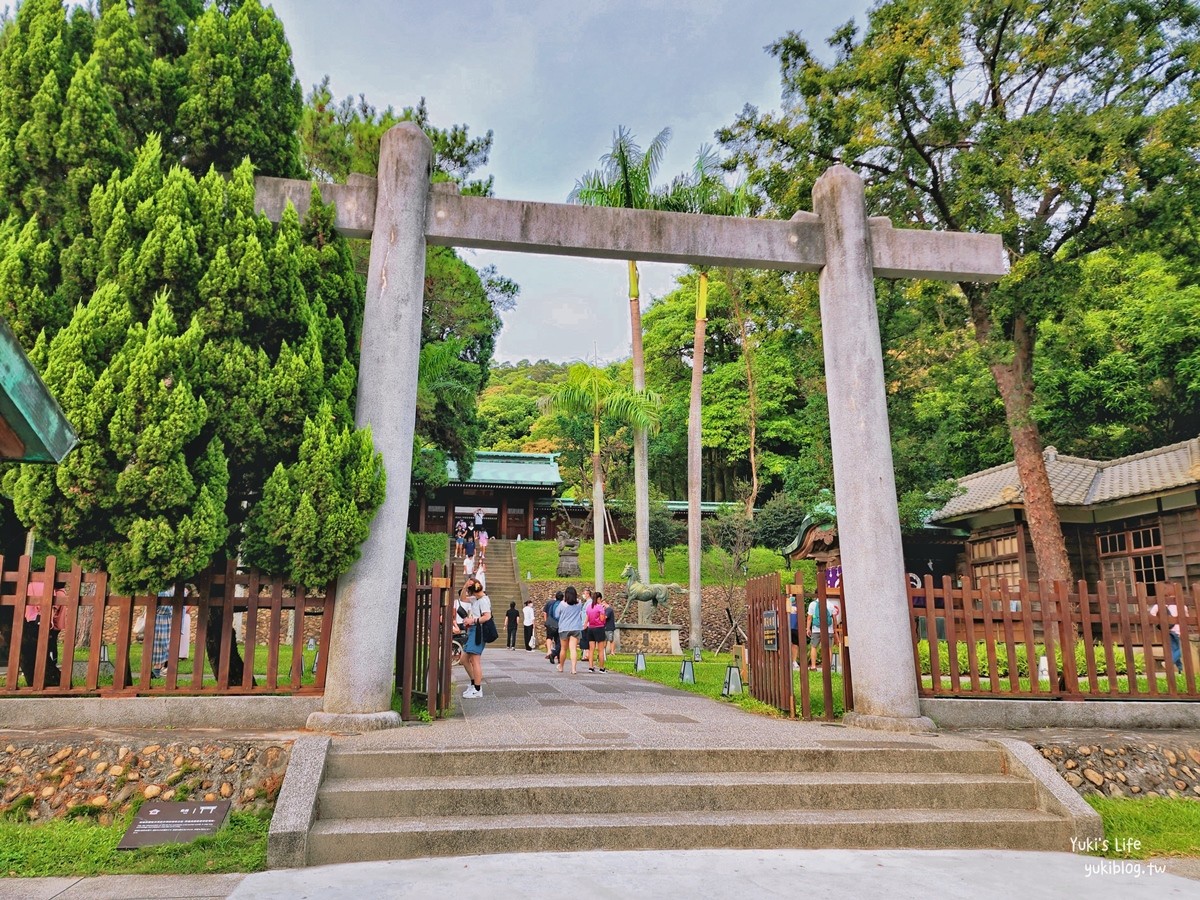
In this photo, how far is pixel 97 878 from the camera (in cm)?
471

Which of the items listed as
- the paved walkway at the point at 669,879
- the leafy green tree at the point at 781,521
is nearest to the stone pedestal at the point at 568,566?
the leafy green tree at the point at 781,521

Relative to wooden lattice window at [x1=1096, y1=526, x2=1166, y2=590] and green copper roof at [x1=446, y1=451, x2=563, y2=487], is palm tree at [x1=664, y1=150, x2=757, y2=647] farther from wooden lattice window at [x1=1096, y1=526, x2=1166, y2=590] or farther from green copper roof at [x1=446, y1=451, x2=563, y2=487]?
green copper roof at [x1=446, y1=451, x2=563, y2=487]

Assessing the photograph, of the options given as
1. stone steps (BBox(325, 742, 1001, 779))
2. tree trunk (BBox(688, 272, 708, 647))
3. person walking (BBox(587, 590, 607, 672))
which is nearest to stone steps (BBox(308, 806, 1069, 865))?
stone steps (BBox(325, 742, 1001, 779))

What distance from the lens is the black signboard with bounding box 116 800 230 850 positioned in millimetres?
5180

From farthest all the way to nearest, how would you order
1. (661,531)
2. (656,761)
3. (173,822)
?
(661,531)
(656,761)
(173,822)

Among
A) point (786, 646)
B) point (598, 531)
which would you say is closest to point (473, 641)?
point (786, 646)

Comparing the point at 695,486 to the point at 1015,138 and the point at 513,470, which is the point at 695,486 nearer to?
the point at 1015,138

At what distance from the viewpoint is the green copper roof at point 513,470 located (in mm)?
37531

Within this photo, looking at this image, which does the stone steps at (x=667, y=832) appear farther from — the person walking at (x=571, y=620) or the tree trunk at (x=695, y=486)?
the tree trunk at (x=695, y=486)

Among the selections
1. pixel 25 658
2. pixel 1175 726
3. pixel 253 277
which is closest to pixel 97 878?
pixel 253 277

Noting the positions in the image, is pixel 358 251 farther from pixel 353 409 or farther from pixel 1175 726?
pixel 1175 726

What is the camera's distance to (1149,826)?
6.01 m

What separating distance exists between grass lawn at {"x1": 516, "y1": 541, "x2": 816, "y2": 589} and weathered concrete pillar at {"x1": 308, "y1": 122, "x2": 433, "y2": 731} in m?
23.7

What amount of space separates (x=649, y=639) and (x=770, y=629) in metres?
14.5
